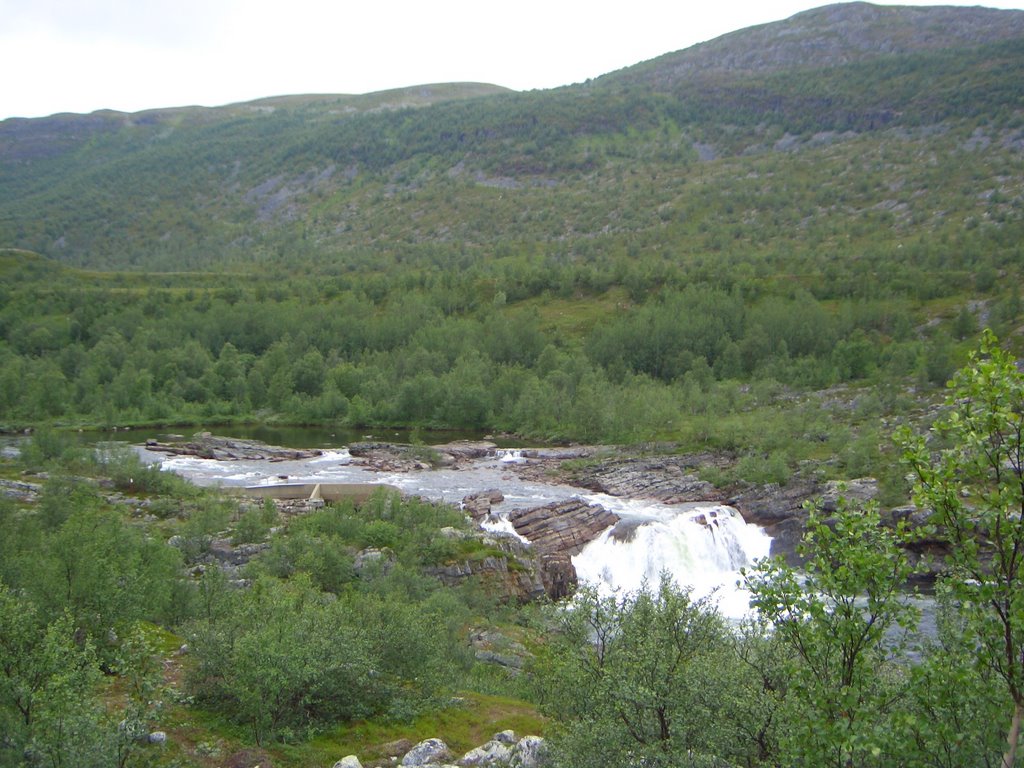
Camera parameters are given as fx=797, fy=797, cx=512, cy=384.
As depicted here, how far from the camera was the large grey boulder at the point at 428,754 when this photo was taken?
17516mm

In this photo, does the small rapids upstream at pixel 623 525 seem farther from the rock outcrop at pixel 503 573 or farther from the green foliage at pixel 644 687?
the green foliage at pixel 644 687

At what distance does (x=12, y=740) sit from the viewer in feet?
43.4

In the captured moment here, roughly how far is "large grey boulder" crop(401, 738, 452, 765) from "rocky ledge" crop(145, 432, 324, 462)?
53134 millimetres

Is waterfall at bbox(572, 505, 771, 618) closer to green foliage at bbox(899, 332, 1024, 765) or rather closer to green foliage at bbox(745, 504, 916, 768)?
green foliage at bbox(745, 504, 916, 768)

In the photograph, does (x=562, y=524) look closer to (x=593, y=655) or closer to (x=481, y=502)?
(x=481, y=502)

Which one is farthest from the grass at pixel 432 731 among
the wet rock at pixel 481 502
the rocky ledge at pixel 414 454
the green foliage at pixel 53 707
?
the rocky ledge at pixel 414 454

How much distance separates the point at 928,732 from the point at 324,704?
14777mm

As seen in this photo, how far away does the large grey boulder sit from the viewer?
1752 cm

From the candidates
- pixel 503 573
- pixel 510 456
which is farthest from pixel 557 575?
pixel 510 456

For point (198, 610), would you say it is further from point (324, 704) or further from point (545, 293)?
point (545, 293)

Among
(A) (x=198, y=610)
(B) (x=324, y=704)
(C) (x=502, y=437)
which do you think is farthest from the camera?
(C) (x=502, y=437)

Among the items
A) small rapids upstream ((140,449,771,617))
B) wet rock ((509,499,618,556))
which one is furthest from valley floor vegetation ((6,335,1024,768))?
small rapids upstream ((140,449,771,617))

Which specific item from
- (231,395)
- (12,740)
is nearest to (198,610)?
(12,740)

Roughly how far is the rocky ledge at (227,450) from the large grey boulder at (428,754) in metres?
53.1
